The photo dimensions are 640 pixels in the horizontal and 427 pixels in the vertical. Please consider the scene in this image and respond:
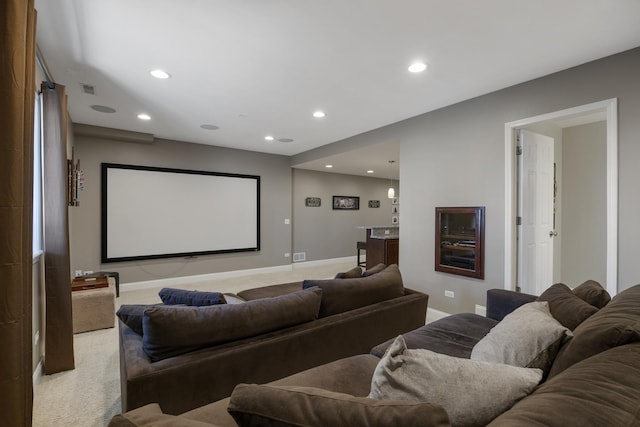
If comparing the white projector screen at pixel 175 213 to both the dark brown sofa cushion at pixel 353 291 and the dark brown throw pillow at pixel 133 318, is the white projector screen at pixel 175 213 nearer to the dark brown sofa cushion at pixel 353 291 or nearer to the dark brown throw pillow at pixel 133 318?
the dark brown throw pillow at pixel 133 318

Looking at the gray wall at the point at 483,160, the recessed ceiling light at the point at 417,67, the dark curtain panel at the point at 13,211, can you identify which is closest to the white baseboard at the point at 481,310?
the gray wall at the point at 483,160

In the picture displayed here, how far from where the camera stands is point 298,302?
1850 mm

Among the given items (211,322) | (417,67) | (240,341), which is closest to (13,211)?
(211,322)

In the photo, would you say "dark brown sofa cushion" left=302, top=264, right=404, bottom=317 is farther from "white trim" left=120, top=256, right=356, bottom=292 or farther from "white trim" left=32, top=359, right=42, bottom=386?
"white trim" left=120, top=256, right=356, bottom=292

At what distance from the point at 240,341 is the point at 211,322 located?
0.67 ft

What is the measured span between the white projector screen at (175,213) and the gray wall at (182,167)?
0.12 m

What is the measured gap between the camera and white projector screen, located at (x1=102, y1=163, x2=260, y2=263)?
4.97m

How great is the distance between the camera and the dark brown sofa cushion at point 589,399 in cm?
61

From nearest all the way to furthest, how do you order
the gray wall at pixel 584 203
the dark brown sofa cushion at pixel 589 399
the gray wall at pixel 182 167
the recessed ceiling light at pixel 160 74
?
the dark brown sofa cushion at pixel 589 399, the recessed ceiling light at pixel 160 74, the gray wall at pixel 584 203, the gray wall at pixel 182 167

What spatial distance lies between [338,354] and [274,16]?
229 cm

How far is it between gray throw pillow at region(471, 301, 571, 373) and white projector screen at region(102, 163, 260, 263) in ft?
17.5

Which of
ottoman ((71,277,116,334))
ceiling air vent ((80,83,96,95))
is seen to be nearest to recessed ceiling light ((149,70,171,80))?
ceiling air vent ((80,83,96,95))

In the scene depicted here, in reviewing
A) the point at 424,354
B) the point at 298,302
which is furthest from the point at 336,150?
the point at 424,354

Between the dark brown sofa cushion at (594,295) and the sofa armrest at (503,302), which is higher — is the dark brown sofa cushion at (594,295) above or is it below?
above
